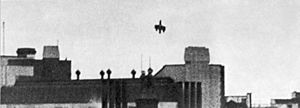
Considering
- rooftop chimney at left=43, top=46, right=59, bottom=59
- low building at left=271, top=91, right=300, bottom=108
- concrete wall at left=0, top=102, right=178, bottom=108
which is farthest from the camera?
low building at left=271, top=91, right=300, bottom=108

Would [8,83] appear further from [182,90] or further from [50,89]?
[182,90]

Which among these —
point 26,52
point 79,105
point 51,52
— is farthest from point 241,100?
point 26,52

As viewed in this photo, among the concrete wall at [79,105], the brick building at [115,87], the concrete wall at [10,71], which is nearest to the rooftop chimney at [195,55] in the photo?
the brick building at [115,87]

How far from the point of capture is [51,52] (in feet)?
208

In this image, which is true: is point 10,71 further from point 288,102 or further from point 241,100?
point 288,102

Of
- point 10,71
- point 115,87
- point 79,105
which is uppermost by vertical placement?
point 10,71

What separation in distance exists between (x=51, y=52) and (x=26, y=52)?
84.8 inches

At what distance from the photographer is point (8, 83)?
60.9 meters

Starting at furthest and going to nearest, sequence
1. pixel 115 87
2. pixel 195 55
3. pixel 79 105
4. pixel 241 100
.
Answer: pixel 241 100 → pixel 79 105 → pixel 195 55 → pixel 115 87

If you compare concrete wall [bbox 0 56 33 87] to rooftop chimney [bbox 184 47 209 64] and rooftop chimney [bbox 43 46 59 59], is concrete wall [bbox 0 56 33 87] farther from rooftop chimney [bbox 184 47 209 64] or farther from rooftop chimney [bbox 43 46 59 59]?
rooftop chimney [bbox 184 47 209 64]

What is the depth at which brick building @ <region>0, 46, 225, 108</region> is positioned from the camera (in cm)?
5472

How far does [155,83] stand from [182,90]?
2.31 m

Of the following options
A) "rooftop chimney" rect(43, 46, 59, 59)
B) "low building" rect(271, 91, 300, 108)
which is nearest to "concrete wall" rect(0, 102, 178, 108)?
"rooftop chimney" rect(43, 46, 59, 59)

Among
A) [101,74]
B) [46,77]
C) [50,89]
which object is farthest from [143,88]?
[46,77]
